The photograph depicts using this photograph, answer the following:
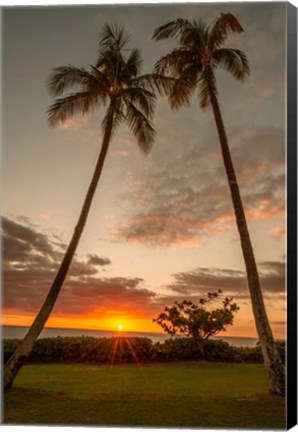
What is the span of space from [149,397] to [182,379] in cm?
56

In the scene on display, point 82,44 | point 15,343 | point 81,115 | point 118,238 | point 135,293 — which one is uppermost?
point 82,44

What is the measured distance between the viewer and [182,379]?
1022cm

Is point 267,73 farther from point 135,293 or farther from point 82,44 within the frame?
point 135,293

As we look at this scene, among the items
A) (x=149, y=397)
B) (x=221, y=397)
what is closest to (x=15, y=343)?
(x=149, y=397)

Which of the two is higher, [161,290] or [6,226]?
[6,226]

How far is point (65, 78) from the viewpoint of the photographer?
34.5 ft

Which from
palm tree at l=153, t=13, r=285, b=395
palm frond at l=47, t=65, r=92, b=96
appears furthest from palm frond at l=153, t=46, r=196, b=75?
palm frond at l=47, t=65, r=92, b=96

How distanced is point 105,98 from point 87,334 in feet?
11.7

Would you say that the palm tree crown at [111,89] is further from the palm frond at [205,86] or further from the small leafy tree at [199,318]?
the small leafy tree at [199,318]

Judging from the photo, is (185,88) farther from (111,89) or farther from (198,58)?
(111,89)

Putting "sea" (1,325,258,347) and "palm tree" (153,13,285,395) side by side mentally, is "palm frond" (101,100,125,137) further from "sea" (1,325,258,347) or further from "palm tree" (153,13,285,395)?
"sea" (1,325,258,347)

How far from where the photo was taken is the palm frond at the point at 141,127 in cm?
1050

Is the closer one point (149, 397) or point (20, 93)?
point (149, 397)

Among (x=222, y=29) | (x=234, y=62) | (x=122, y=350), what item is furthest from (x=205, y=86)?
(x=122, y=350)
